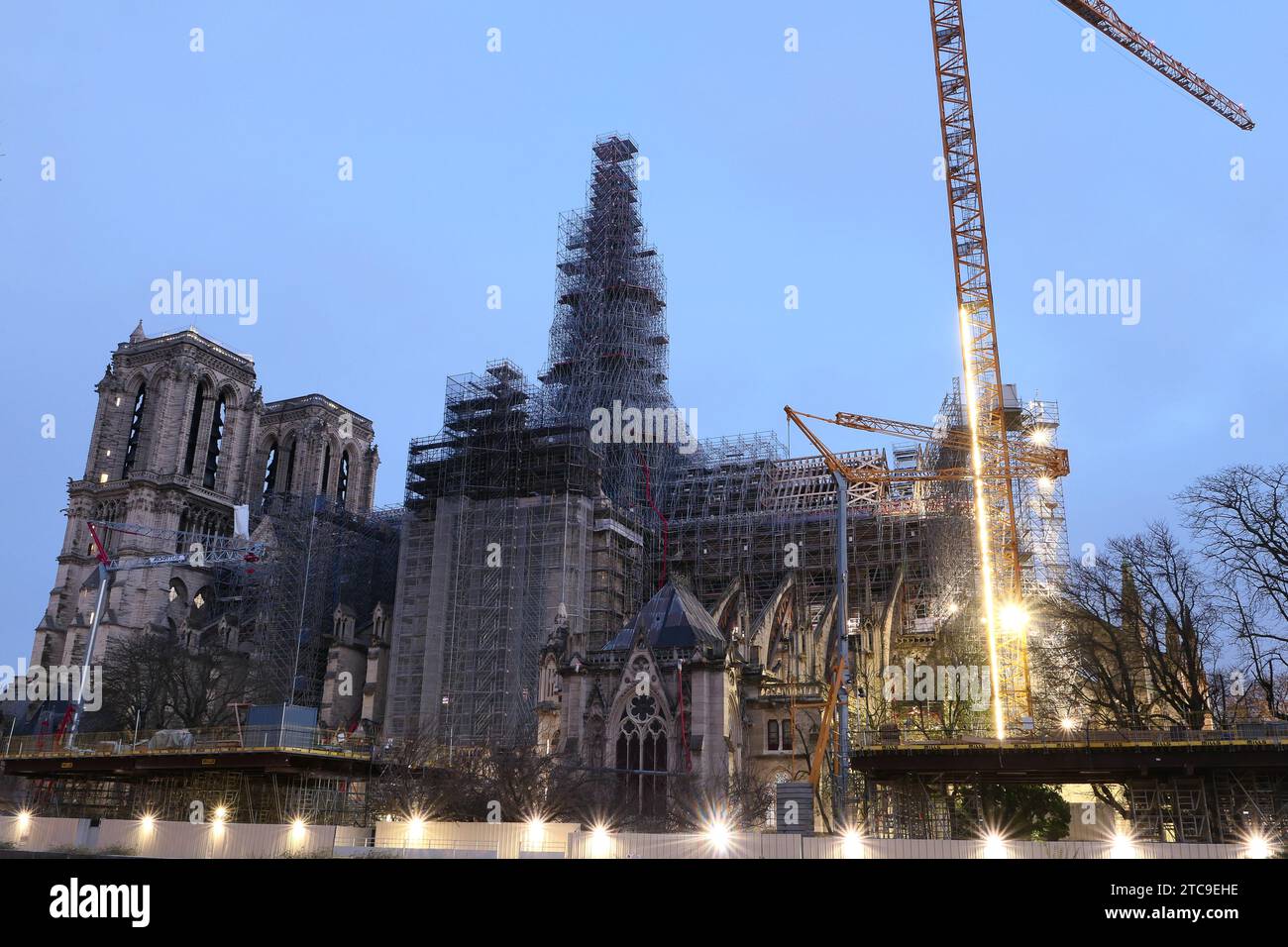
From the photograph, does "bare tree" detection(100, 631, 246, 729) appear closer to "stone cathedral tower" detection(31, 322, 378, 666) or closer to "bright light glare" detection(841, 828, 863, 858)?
"stone cathedral tower" detection(31, 322, 378, 666)

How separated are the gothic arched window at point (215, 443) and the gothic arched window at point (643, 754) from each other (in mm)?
70423

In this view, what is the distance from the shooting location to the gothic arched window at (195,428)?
→ 105562mm

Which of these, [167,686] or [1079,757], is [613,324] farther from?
[1079,757]

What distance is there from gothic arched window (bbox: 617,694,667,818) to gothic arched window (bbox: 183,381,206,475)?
69.4m

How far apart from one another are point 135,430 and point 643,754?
7517 cm

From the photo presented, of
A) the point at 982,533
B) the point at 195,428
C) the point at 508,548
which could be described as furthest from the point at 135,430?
the point at 982,533

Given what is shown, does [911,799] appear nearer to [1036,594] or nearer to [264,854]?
[1036,594]

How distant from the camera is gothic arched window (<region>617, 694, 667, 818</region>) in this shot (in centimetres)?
4778

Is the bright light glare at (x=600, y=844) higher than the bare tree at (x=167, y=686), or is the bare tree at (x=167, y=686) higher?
the bare tree at (x=167, y=686)

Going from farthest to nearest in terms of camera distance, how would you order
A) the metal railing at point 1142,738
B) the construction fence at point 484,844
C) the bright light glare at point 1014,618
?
1. the bright light glare at point 1014,618
2. the metal railing at point 1142,738
3. the construction fence at point 484,844

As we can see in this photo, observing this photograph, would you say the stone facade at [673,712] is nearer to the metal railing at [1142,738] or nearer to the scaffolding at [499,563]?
the metal railing at [1142,738]

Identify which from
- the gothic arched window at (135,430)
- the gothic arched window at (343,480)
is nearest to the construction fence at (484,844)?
the gothic arched window at (135,430)
